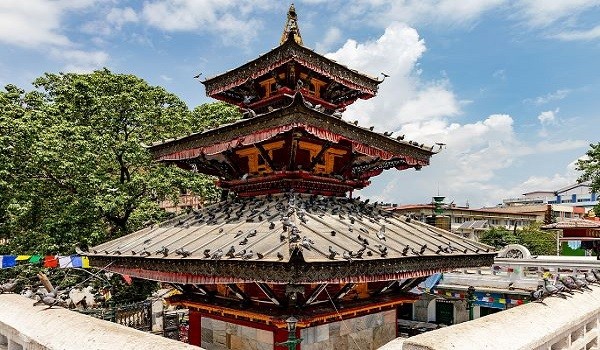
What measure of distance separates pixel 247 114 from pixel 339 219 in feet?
13.5

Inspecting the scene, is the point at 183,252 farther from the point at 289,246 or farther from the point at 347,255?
the point at 347,255

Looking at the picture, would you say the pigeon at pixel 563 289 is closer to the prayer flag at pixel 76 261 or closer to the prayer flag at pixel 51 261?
the prayer flag at pixel 76 261

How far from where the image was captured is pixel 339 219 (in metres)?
11.0

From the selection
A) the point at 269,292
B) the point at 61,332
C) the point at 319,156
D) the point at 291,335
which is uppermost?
the point at 319,156

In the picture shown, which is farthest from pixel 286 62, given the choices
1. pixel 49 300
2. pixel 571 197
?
pixel 571 197

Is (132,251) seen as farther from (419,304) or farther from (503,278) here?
(503,278)

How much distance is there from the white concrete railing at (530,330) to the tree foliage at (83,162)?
19.9 meters

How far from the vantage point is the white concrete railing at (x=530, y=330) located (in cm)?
562

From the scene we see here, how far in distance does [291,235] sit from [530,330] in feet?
14.1

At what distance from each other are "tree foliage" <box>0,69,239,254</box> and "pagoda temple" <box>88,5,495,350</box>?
37.7ft

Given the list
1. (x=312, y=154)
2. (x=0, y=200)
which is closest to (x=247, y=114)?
(x=312, y=154)

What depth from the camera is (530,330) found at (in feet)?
22.4

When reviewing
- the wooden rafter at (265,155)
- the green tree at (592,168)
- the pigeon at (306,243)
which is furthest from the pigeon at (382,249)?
the green tree at (592,168)

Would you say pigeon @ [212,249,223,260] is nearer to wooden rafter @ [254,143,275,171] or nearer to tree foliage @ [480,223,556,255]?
wooden rafter @ [254,143,275,171]
